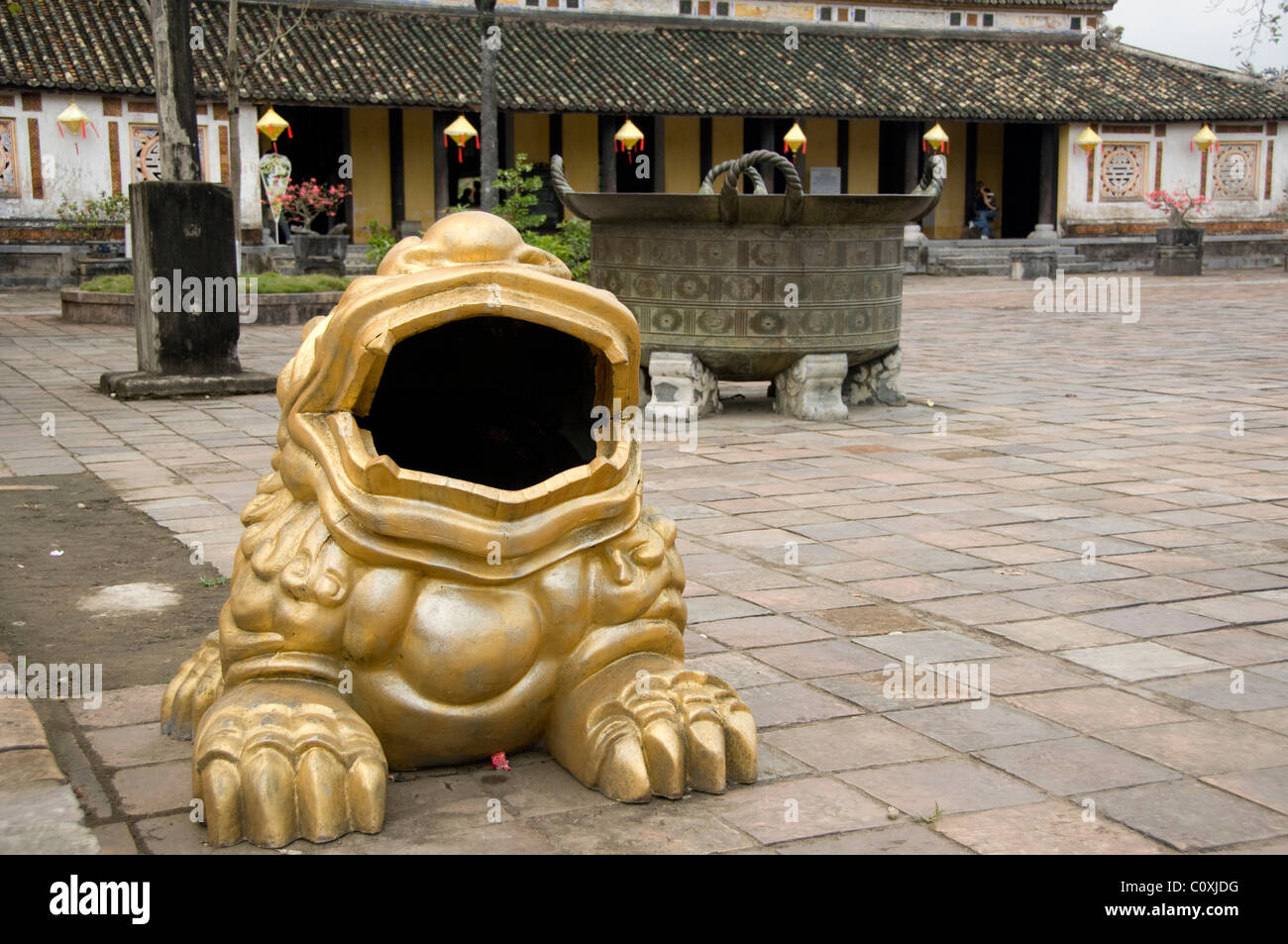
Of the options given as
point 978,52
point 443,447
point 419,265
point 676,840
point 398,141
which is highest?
point 978,52

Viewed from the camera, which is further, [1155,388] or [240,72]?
[240,72]

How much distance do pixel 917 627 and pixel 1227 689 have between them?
2.76 ft

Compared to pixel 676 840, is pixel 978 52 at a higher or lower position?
higher

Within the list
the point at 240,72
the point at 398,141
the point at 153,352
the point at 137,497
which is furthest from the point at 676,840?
the point at 398,141

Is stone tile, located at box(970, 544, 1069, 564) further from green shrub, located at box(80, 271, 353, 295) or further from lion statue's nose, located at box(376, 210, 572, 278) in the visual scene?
green shrub, located at box(80, 271, 353, 295)

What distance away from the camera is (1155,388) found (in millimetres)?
9312

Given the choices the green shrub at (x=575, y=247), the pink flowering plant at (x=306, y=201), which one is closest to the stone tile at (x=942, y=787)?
the green shrub at (x=575, y=247)

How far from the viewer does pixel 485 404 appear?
326 centimetres

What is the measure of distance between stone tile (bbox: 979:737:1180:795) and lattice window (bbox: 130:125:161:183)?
20.2m

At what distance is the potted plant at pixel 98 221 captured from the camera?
66.7 ft

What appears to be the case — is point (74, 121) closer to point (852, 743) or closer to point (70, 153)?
point (70, 153)

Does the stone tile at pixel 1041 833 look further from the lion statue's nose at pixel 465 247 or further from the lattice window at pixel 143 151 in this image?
the lattice window at pixel 143 151
